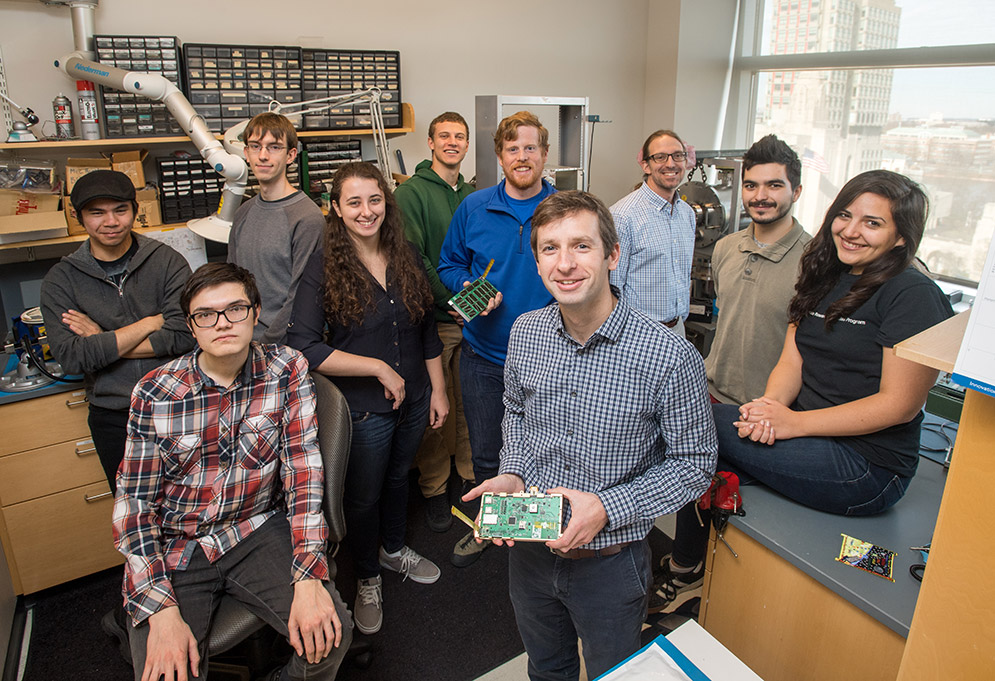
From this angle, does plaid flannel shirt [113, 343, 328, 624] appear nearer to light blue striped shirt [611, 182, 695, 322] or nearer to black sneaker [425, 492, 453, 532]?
black sneaker [425, 492, 453, 532]

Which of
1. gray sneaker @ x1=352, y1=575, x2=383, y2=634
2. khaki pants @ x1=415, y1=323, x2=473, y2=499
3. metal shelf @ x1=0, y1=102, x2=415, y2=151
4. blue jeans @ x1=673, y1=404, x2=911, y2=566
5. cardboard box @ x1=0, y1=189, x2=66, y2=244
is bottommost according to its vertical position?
gray sneaker @ x1=352, y1=575, x2=383, y2=634

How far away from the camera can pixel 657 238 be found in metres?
2.57

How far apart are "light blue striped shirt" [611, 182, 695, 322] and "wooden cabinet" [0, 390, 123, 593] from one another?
2.06 m

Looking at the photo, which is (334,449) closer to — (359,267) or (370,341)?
(370,341)

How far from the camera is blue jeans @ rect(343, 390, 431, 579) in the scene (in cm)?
205

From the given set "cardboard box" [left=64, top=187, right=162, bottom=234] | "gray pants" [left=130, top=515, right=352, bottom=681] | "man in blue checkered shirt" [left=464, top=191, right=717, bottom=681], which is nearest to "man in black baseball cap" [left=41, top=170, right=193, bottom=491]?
"gray pants" [left=130, top=515, right=352, bottom=681]

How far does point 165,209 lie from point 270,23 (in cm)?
116

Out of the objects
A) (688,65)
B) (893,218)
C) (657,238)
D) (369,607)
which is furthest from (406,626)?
(688,65)

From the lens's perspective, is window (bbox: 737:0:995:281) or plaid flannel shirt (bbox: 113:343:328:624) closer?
plaid flannel shirt (bbox: 113:343:328:624)

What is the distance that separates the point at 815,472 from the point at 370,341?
128cm

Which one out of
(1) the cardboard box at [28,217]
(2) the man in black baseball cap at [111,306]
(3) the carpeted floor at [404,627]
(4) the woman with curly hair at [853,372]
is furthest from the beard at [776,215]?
(1) the cardboard box at [28,217]

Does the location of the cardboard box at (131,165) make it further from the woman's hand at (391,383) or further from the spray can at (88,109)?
the woman's hand at (391,383)

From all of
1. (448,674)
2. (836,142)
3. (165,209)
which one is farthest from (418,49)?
(448,674)

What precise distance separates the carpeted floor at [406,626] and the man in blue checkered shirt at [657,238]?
0.96 meters
